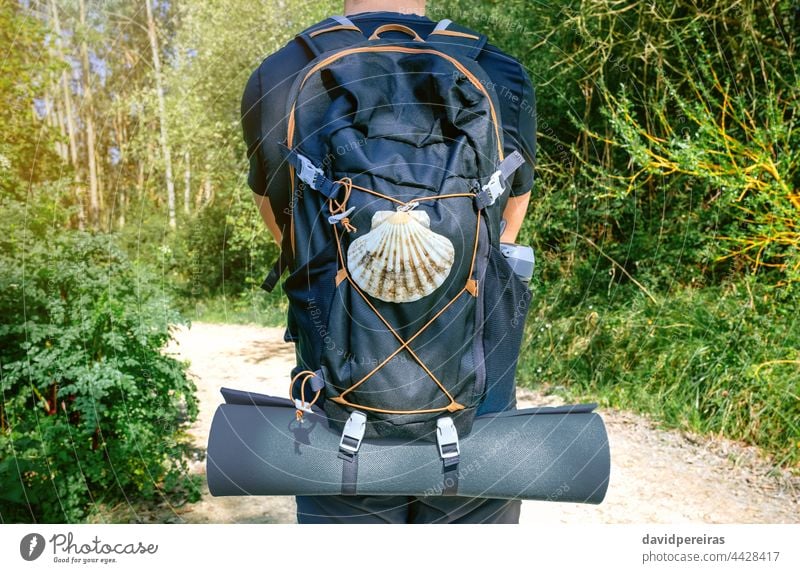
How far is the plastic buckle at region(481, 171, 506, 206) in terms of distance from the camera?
0.85 meters

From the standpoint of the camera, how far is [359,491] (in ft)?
2.94

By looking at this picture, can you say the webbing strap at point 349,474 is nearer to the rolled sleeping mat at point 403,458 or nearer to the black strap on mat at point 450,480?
the rolled sleeping mat at point 403,458

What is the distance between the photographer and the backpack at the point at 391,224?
82 cm

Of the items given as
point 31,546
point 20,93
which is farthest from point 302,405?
point 20,93

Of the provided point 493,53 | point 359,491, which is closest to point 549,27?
point 493,53

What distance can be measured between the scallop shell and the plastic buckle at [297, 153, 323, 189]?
9cm

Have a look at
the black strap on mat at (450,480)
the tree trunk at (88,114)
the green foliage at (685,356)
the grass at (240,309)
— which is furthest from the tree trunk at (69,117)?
the green foliage at (685,356)

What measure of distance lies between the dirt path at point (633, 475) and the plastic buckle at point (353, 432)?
1241 mm

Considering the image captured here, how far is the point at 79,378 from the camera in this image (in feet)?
5.32

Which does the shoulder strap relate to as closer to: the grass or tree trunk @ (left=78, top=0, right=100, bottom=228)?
tree trunk @ (left=78, top=0, right=100, bottom=228)

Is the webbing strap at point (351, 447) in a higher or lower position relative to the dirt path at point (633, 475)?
higher

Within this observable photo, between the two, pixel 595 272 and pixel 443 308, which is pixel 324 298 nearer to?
pixel 443 308

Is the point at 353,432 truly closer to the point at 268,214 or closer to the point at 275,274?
the point at 275,274

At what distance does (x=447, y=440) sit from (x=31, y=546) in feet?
3.12
